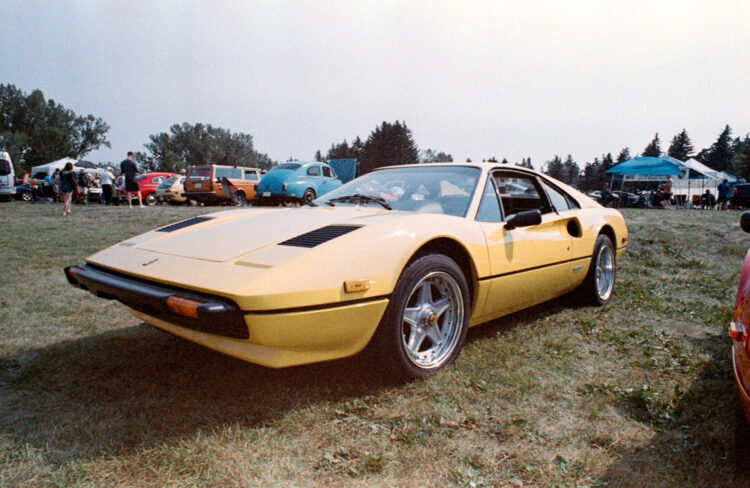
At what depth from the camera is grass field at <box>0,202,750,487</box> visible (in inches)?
57.7

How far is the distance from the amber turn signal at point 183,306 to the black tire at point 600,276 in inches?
115

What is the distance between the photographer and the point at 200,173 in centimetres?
1492

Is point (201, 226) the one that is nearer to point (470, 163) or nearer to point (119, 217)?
point (470, 163)

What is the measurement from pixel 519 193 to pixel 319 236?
1.75 meters

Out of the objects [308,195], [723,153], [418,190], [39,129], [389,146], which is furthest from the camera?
[389,146]

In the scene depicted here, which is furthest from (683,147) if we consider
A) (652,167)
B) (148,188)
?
(148,188)

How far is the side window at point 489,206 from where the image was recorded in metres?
2.59

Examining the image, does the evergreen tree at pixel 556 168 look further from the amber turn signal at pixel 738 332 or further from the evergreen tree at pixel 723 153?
the amber turn signal at pixel 738 332

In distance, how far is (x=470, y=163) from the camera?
2953 mm

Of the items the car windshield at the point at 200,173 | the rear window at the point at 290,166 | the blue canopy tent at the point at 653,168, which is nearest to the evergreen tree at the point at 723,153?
the blue canopy tent at the point at 653,168

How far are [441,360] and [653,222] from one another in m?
7.04

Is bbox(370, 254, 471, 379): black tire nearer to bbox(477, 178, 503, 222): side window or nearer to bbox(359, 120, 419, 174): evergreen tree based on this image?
bbox(477, 178, 503, 222): side window

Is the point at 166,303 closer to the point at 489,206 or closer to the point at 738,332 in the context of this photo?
the point at 489,206

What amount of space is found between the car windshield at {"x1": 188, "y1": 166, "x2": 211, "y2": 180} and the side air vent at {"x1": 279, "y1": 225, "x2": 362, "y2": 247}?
13740 millimetres
